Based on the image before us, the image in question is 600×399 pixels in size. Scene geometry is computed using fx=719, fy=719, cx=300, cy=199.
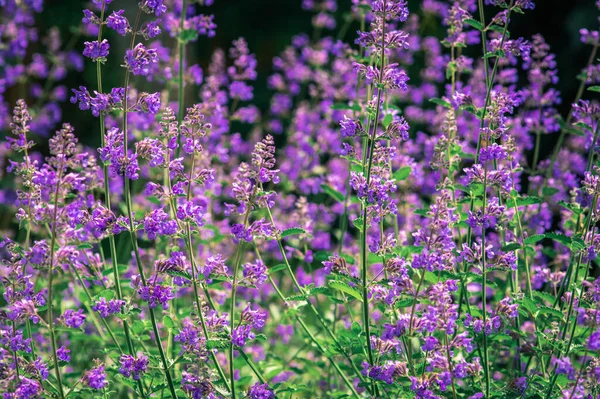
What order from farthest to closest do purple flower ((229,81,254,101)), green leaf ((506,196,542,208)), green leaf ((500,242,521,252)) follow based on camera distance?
purple flower ((229,81,254,101)), green leaf ((506,196,542,208)), green leaf ((500,242,521,252))

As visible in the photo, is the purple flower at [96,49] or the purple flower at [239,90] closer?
the purple flower at [96,49]

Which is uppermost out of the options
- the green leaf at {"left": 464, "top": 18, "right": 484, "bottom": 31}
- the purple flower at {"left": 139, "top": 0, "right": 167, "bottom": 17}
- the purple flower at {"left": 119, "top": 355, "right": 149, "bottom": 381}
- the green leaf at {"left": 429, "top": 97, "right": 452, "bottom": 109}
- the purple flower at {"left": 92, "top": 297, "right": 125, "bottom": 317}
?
the green leaf at {"left": 464, "top": 18, "right": 484, "bottom": 31}

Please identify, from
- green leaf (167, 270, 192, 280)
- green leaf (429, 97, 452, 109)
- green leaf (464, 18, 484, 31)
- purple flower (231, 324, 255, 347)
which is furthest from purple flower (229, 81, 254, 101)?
purple flower (231, 324, 255, 347)

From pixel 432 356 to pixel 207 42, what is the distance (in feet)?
37.0

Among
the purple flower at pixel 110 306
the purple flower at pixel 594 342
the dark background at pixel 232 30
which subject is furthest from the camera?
the dark background at pixel 232 30

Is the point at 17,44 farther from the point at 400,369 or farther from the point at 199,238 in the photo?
the point at 400,369

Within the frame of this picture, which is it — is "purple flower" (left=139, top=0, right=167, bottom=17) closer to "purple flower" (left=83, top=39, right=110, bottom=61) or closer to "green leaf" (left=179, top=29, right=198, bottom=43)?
"purple flower" (left=83, top=39, right=110, bottom=61)

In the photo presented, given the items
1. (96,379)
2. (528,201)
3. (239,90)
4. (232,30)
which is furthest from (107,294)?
(232,30)

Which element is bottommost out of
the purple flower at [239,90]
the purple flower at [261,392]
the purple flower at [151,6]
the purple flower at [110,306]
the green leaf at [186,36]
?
the purple flower at [261,392]

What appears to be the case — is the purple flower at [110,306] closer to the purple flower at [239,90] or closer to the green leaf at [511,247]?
the green leaf at [511,247]

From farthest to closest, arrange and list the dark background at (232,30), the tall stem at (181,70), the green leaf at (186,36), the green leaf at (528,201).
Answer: the dark background at (232,30), the green leaf at (186,36), the tall stem at (181,70), the green leaf at (528,201)

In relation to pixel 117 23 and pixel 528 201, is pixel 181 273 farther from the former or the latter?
pixel 528 201

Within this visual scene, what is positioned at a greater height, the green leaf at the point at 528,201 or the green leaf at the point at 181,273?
the green leaf at the point at 528,201

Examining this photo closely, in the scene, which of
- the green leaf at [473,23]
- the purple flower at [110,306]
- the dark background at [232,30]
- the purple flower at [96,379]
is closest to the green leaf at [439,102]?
the green leaf at [473,23]
